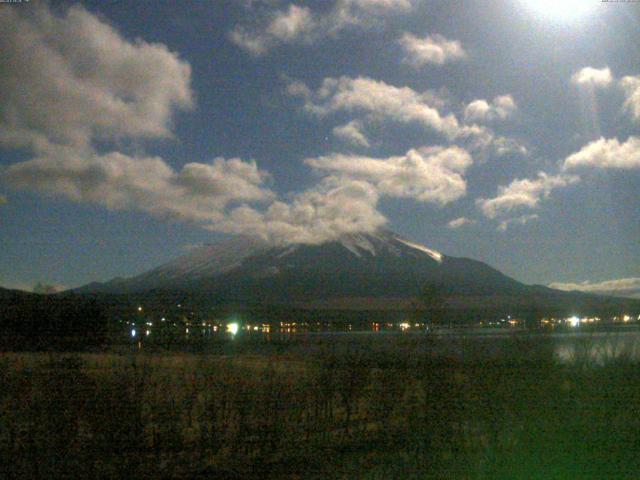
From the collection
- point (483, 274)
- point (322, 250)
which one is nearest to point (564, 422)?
point (483, 274)

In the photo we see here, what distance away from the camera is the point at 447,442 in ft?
31.4

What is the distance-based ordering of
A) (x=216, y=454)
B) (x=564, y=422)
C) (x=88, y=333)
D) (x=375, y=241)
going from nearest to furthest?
(x=216, y=454)
(x=564, y=422)
(x=88, y=333)
(x=375, y=241)

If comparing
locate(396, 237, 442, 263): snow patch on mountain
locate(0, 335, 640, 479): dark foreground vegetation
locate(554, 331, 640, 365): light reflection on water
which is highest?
locate(396, 237, 442, 263): snow patch on mountain

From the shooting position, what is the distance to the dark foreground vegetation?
27.2 ft

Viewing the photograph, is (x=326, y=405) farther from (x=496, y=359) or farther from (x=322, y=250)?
(x=322, y=250)

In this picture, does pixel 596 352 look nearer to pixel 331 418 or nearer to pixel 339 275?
A: pixel 331 418

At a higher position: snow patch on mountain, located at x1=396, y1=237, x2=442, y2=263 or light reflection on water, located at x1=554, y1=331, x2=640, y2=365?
snow patch on mountain, located at x1=396, y1=237, x2=442, y2=263

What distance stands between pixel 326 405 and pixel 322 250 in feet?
572

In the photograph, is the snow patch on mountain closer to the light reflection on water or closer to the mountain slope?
the mountain slope

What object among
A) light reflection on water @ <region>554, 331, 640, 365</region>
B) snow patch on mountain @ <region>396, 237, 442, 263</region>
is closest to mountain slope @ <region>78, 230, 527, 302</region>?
snow patch on mountain @ <region>396, 237, 442, 263</region>

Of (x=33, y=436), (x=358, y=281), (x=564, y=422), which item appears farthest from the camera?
(x=358, y=281)

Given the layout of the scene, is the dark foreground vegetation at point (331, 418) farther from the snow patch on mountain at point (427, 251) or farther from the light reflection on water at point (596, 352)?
the snow patch on mountain at point (427, 251)

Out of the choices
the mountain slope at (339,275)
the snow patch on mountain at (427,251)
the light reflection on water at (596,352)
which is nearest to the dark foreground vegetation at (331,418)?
the light reflection on water at (596,352)

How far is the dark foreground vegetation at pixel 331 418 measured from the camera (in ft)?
27.2
